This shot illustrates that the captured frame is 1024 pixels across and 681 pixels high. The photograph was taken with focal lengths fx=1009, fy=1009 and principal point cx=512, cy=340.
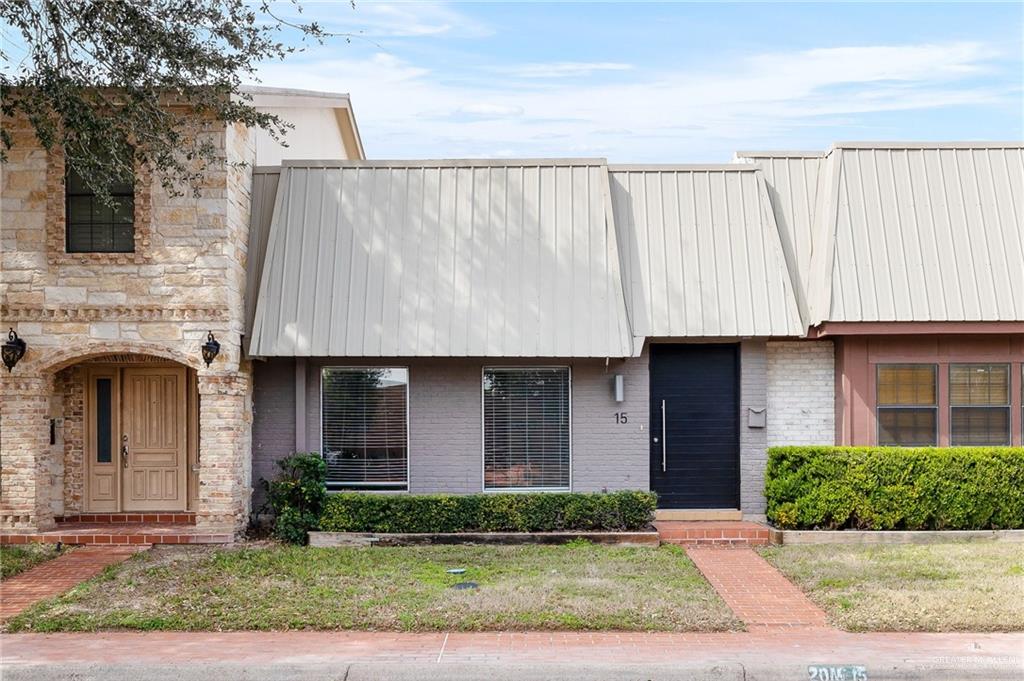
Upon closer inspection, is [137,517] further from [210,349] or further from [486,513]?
[486,513]

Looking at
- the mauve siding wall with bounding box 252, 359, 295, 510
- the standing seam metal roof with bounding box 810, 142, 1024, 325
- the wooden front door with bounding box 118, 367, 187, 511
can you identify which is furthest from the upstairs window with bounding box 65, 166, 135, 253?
the standing seam metal roof with bounding box 810, 142, 1024, 325

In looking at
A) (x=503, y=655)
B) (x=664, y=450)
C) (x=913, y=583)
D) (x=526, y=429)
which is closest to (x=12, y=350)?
(x=526, y=429)

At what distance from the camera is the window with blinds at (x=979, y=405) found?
14320mm

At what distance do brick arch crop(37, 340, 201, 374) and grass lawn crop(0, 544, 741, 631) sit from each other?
8.17 ft

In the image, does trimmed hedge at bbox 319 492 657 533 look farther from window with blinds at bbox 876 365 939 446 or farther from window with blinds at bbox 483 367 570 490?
window with blinds at bbox 876 365 939 446

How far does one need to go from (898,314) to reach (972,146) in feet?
10.7

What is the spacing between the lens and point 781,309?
559 inches

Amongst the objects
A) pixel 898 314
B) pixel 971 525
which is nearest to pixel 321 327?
pixel 898 314

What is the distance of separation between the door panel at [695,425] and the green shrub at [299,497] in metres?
4.72

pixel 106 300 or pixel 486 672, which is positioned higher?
pixel 106 300

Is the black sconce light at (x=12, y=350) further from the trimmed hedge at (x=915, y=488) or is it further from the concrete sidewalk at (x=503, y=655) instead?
the trimmed hedge at (x=915, y=488)

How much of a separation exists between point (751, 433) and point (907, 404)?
2231 millimetres

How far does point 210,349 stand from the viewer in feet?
43.2

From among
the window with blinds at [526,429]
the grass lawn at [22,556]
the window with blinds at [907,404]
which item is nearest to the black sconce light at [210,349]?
the grass lawn at [22,556]
